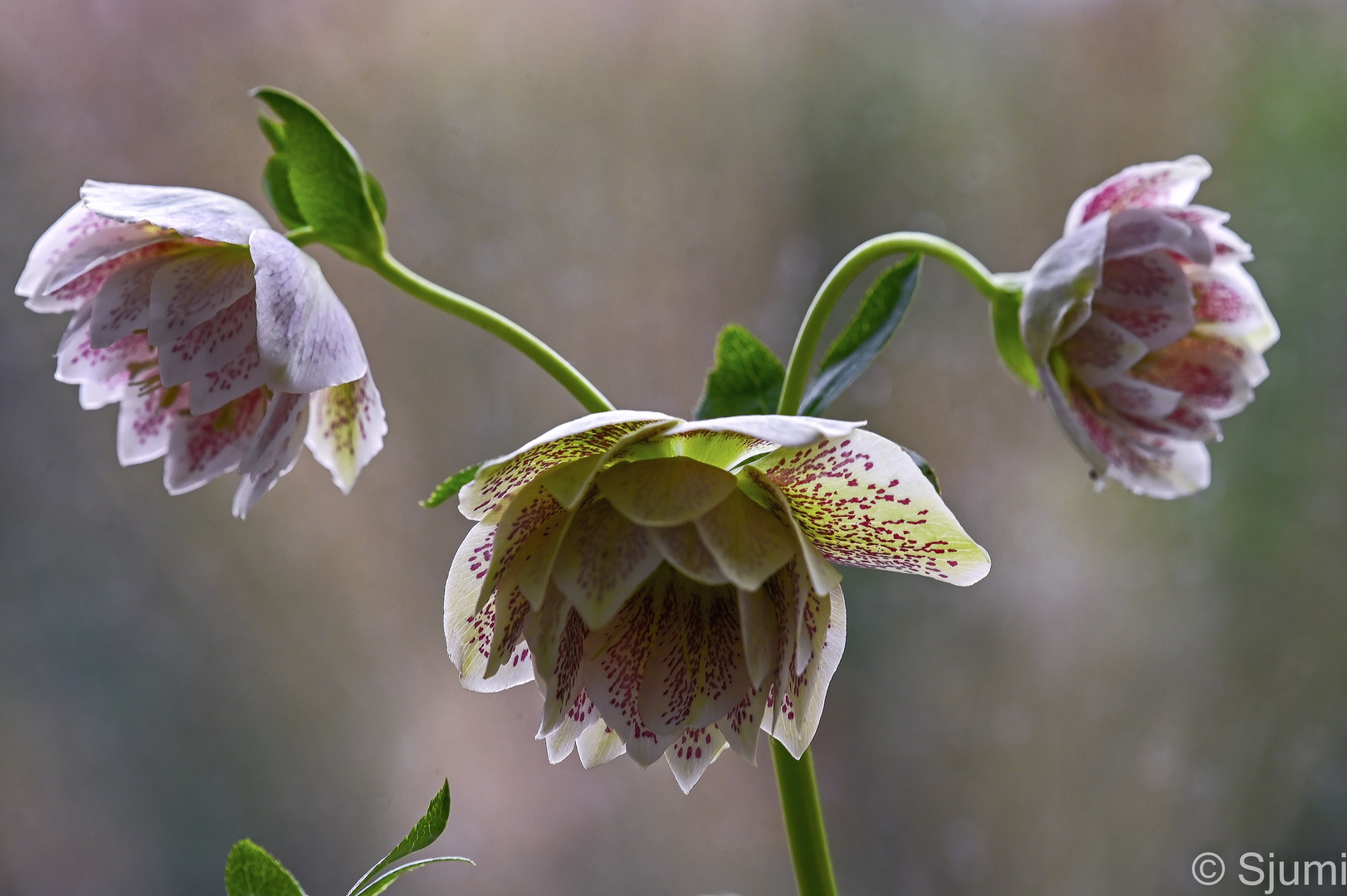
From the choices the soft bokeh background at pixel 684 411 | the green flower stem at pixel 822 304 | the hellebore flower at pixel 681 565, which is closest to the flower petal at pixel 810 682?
the hellebore flower at pixel 681 565

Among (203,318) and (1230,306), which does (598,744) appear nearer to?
(203,318)

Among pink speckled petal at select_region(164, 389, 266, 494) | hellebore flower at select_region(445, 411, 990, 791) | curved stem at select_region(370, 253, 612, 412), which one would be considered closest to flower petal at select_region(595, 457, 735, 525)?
hellebore flower at select_region(445, 411, 990, 791)

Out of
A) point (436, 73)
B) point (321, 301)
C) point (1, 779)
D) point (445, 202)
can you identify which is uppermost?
point (436, 73)

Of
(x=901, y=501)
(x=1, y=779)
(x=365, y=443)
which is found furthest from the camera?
(x=1, y=779)

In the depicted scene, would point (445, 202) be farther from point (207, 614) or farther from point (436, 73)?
point (207, 614)

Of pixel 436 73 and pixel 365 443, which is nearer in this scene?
pixel 365 443

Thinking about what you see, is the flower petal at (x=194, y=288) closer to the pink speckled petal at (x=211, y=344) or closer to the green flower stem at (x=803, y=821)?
the pink speckled petal at (x=211, y=344)

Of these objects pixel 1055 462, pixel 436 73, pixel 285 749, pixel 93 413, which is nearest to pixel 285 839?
pixel 285 749
